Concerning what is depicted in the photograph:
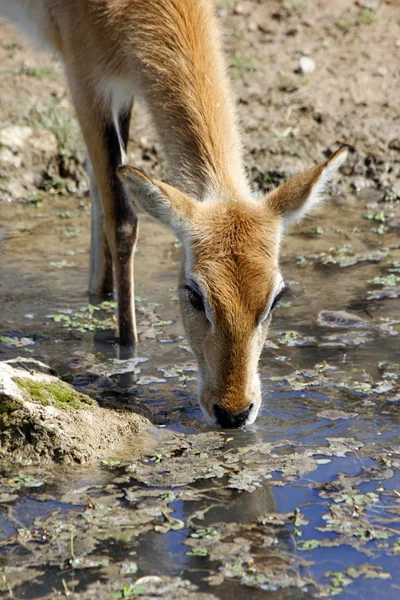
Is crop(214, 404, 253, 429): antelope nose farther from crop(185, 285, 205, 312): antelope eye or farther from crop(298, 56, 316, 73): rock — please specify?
crop(298, 56, 316, 73): rock

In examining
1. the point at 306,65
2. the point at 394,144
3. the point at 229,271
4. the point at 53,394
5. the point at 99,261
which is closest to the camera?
the point at 229,271

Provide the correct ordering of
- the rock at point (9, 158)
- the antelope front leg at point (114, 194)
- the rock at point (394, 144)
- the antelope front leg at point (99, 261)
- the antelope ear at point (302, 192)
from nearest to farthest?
the antelope ear at point (302, 192) < the antelope front leg at point (114, 194) < the antelope front leg at point (99, 261) < the rock at point (9, 158) < the rock at point (394, 144)

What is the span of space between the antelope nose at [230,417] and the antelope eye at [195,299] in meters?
0.68

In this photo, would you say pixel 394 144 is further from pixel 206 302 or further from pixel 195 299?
pixel 206 302

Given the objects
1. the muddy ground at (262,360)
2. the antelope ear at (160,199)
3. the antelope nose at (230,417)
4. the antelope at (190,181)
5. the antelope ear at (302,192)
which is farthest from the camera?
the antelope ear at (302,192)

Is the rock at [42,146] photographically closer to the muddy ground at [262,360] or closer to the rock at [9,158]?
the muddy ground at [262,360]

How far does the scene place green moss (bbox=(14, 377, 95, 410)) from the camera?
572cm

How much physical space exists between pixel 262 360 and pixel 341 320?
42.1 inches

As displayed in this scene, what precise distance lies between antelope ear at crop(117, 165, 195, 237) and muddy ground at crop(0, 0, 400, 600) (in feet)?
4.30

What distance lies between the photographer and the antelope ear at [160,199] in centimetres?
582

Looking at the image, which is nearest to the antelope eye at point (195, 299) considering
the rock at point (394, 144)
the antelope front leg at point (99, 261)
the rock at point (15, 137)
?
the antelope front leg at point (99, 261)

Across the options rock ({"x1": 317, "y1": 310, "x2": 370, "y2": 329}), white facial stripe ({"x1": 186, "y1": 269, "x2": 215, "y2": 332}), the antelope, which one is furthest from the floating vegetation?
white facial stripe ({"x1": 186, "y1": 269, "x2": 215, "y2": 332})

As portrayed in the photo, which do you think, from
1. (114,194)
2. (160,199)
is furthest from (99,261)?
(160,199)

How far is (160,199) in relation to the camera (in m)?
5.93
